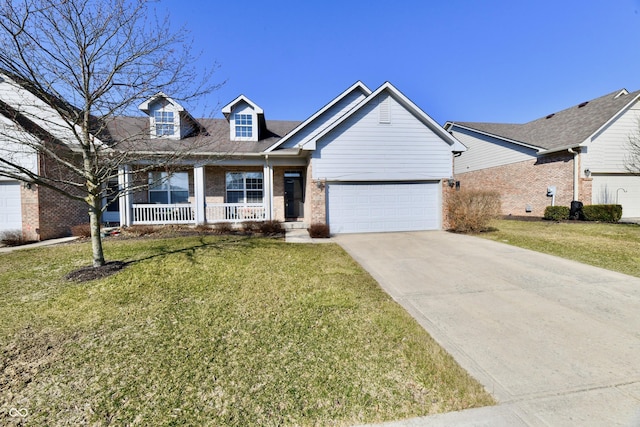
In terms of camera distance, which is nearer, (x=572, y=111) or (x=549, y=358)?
(x=549, y=358)

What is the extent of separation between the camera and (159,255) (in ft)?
23.0

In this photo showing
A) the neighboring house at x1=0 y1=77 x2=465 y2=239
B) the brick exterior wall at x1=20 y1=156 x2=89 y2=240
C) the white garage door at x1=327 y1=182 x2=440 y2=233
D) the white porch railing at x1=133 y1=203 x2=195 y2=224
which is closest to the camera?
the brick exterior wall at x1=20 y1=156 x2=89 y2=240

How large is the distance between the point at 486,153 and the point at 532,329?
67.8ft

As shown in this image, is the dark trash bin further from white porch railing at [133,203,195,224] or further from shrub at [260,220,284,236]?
white porch railing at [133,203,195,224]

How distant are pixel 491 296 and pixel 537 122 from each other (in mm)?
22457

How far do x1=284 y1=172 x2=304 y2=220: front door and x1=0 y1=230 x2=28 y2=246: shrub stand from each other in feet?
32.6

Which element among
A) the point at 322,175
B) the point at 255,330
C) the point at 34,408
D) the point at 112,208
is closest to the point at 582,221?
the point at 322,175

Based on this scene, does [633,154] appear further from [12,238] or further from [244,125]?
[12,238]

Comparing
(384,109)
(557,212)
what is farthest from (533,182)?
(384,109)

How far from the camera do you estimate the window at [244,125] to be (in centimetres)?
1377

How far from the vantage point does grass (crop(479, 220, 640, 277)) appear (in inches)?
265

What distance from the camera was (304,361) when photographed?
2.98 metres

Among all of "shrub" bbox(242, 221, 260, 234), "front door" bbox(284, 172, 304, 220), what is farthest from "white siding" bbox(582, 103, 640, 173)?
"shrub" bbox(242, 221, 260, 234)

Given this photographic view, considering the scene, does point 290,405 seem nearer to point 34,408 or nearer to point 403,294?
point 34,408
